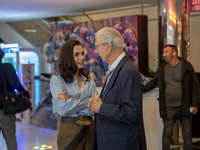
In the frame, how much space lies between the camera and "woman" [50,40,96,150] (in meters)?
2.45

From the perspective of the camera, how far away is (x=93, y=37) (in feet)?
22.8

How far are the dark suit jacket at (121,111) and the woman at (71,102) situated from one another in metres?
0.47

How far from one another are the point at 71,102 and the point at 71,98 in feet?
0.17

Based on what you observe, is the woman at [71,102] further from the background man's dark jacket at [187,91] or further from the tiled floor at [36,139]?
the tiled floor at [36,139]

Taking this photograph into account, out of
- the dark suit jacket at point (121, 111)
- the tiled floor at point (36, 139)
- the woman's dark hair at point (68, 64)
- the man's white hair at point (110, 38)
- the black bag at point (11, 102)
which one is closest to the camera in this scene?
the dark suit jacket at point (121, 111)

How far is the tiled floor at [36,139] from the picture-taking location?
5.14 meters

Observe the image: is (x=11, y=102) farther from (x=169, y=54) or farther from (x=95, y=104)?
(x=169, y=54)

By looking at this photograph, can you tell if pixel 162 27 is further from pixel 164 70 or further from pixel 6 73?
pixel 6 73

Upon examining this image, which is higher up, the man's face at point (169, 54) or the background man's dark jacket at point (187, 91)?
the man's face at point (169, 54)

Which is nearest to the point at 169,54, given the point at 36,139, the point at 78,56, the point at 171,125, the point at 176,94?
the point at 176,94

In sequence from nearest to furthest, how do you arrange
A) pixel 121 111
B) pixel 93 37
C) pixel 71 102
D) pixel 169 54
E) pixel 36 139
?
1. pixel 121 111
2. pixel 71 102
3. pixel 169 54
4. pixel 36 139
5. pixel 93 37

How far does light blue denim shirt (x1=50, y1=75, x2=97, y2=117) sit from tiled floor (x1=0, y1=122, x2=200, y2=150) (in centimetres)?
279

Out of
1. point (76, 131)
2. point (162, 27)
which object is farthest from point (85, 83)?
point (162, 27)

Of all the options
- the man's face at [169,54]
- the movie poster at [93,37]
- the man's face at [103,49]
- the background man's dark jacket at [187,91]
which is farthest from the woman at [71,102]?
the movie poster at [93,37]
